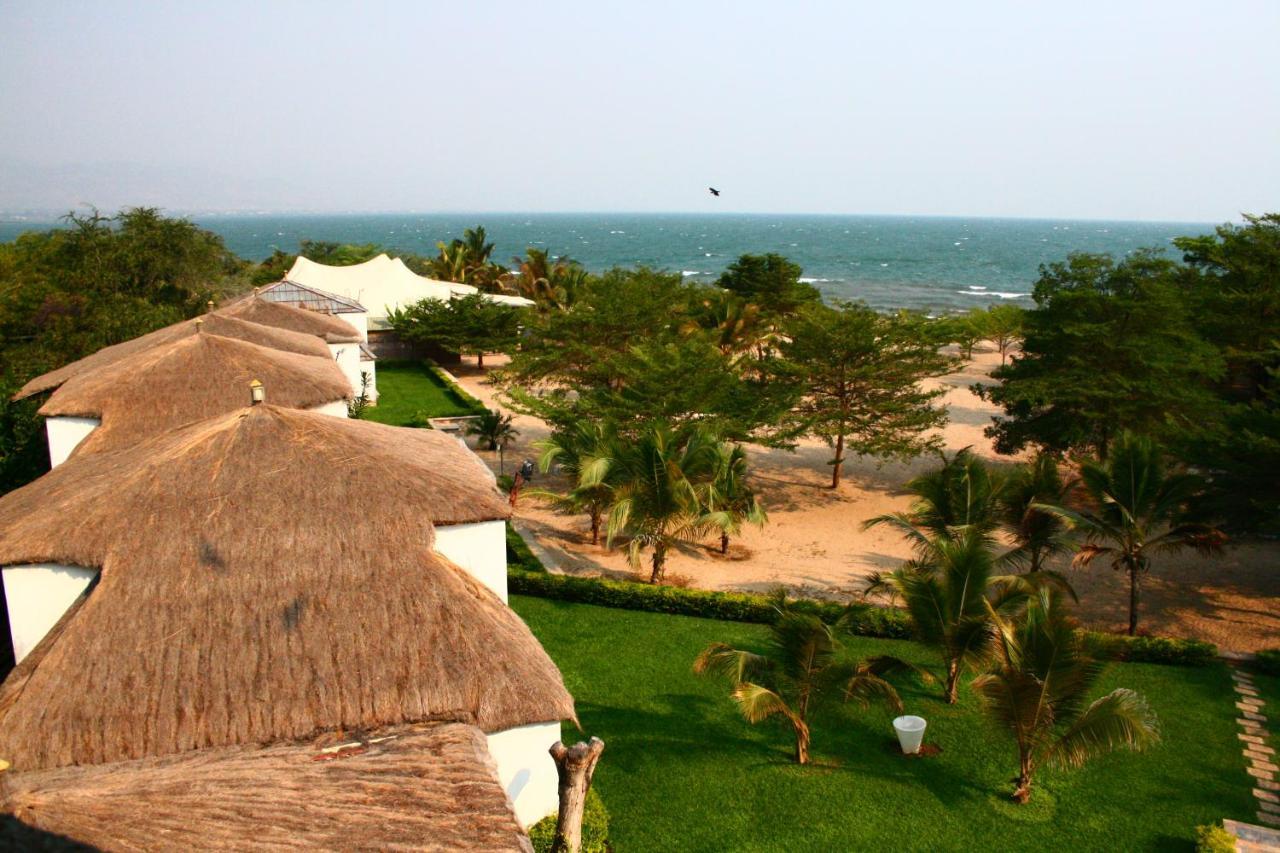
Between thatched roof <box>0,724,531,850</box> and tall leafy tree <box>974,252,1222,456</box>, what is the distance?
1764 centimetres

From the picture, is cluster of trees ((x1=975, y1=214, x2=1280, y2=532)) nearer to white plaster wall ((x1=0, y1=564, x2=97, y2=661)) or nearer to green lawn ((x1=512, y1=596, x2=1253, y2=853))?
green lawn ((x1=512, y1=596, x2=1253, y2=853))

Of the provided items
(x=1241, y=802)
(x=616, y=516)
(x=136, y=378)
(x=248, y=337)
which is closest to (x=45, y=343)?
(x=248, y=337)

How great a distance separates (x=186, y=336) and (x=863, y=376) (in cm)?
1472

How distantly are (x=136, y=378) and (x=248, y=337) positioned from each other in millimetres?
5046

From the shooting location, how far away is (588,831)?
864 centimetres

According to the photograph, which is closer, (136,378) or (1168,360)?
(136,378)

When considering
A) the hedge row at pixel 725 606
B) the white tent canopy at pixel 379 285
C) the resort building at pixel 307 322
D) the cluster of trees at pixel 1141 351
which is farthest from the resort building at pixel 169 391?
the white tent canopy at pixel 379 285

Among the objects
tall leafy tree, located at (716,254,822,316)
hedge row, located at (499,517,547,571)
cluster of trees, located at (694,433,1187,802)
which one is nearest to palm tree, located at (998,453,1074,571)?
cluster of trees, located at (694,433,1187,802)

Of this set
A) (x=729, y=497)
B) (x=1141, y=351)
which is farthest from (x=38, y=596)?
(x=1141, y=351)

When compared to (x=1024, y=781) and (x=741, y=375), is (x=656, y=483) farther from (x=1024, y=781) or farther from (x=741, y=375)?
(x=741, y=375)

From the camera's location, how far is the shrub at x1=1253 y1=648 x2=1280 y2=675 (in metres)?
13.2

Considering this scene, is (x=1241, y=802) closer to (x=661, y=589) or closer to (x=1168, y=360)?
(x=661, y=589)

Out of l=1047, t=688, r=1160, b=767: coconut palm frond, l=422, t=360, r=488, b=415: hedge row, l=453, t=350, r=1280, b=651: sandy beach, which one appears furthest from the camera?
l=422, t=360, r=488, b=415: hedge row

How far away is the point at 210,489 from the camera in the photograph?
9.30m
